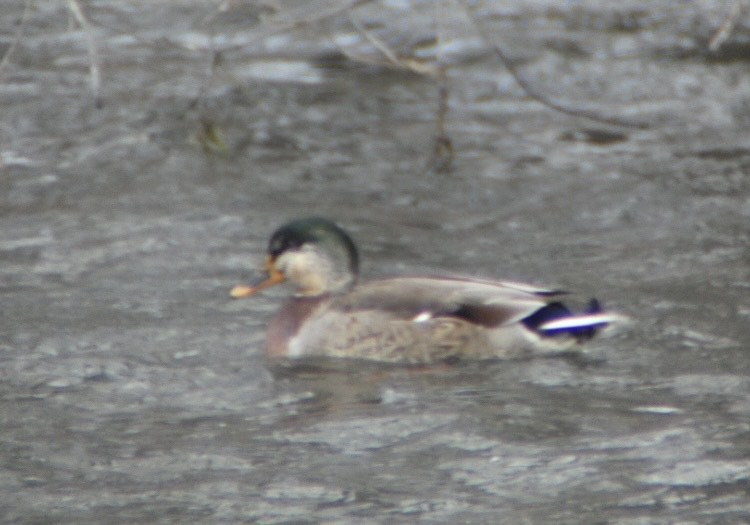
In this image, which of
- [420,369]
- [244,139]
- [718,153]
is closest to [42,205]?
[244,139]

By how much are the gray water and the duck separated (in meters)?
0.16

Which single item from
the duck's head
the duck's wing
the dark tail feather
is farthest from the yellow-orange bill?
the dark tail feather

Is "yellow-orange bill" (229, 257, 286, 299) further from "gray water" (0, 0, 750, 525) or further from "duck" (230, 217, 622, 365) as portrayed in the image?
"gray water" (0, 0, 750, 525)

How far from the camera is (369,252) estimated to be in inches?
442

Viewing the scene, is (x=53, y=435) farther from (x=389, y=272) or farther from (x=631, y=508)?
(x=389, y=272)

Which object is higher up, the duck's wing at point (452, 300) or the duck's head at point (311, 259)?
the duck's head at point (311, 259)

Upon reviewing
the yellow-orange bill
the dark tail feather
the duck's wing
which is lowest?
the dark tail feather

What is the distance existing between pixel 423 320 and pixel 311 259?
76 centimetres

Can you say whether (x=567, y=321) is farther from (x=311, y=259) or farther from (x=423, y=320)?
(x=311, y=259)

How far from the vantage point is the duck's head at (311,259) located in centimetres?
925

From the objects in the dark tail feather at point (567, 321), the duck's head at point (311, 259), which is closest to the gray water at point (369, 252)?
the dark tail feather at point (567, 321)

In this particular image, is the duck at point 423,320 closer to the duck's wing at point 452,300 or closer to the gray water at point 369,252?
the duck's wing at point 452,300

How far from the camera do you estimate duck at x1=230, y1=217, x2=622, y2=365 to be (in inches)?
346

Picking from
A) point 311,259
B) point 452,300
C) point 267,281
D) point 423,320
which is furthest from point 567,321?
point 267,281
